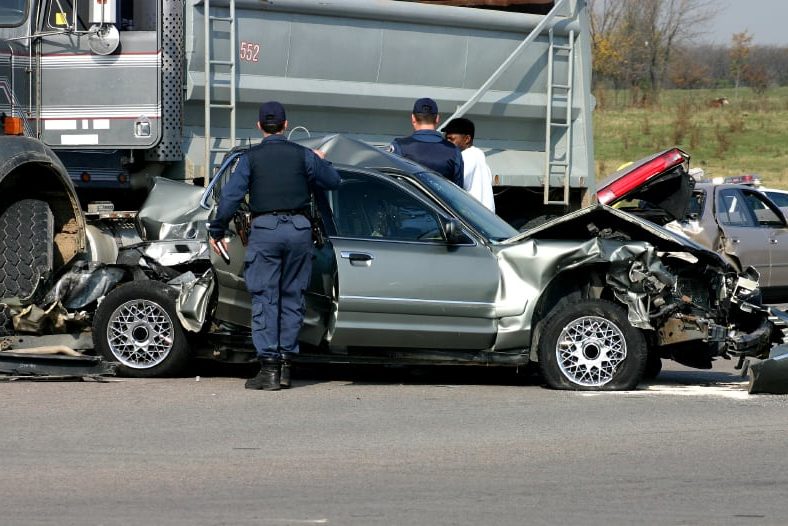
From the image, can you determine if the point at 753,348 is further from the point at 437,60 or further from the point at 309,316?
the point at 437,60

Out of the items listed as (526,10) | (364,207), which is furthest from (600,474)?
(526,10)

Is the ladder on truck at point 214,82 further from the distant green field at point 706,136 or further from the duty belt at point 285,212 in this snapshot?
the distant green field at point 706,136

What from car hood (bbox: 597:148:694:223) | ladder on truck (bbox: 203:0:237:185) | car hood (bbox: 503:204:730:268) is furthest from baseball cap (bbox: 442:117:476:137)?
car hood (bbox: 597:148:694:223)

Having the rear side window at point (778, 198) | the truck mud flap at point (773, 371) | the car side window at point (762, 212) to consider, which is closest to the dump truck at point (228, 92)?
the car side window at point (762, 212)

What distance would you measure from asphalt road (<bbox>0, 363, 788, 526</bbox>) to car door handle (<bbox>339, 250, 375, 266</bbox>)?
862mm

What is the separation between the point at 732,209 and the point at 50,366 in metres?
9.70

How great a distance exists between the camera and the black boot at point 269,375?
8586 millimetres

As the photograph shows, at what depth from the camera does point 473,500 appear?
5656 mm

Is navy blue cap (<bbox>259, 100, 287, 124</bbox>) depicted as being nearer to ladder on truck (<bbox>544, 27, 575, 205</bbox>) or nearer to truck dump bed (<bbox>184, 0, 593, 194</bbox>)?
truck dump bed (<bbox>184, 0, 593, 194</bbox>)

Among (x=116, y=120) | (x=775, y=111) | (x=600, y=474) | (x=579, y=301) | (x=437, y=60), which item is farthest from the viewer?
(x=775, y=111)

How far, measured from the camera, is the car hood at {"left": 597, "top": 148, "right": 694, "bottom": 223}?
A: 1388 cm

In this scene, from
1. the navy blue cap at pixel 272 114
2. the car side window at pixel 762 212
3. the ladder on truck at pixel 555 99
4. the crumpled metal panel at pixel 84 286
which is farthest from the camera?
the car side window at pixel 762 212

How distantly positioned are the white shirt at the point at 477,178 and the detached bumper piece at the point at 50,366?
3537 millimetres

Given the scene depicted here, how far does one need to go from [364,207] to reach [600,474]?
3.29 m
